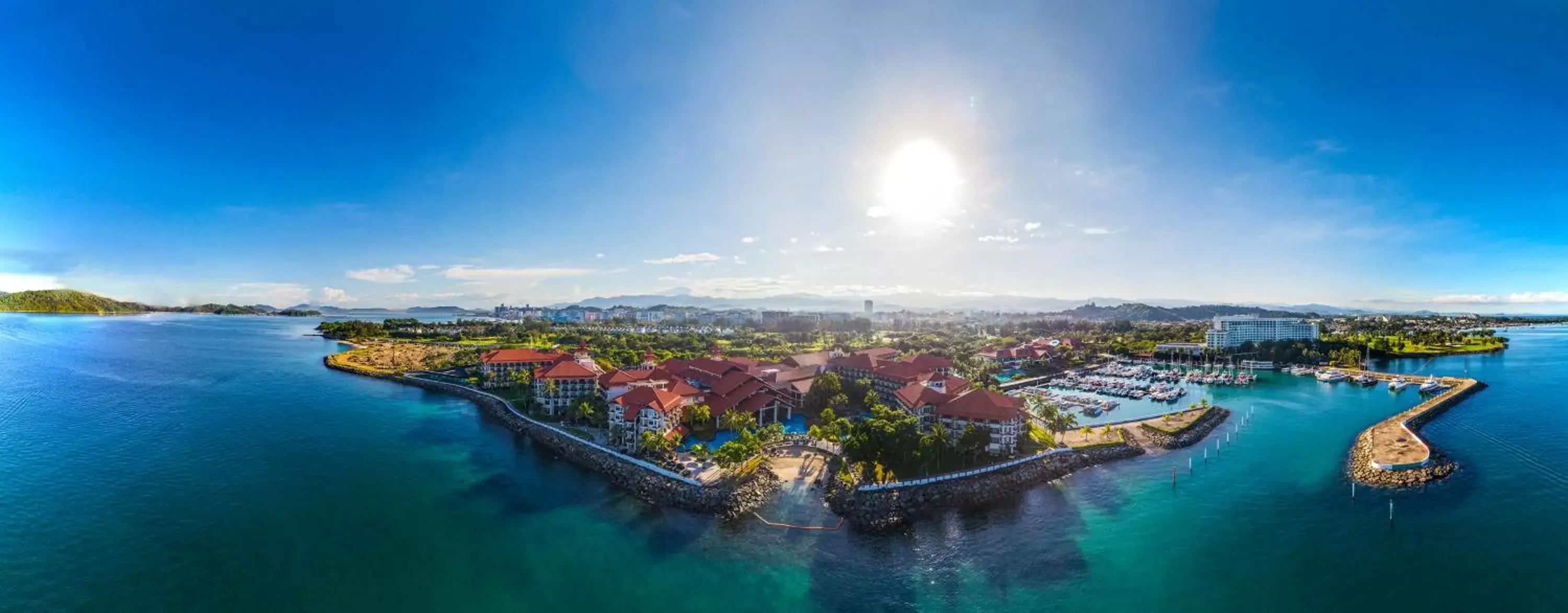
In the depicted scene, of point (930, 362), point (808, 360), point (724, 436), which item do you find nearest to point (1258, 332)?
point (930, 362)

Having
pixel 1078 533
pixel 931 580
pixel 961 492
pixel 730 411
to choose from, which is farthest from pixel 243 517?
pixel 1078 533

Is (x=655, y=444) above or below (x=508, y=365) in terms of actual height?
below

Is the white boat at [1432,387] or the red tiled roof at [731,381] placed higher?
the red tiled roof at [731,381]

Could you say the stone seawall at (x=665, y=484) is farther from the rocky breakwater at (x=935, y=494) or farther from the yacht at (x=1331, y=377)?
the yacht at (x=1331, y=377)

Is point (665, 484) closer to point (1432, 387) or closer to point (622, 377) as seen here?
point (622, 377)

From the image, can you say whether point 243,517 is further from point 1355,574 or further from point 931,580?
point 1355,574

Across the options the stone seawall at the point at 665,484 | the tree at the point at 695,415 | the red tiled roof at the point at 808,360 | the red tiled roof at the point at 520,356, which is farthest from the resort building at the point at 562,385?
the red tiled roof at the point at 808,360
